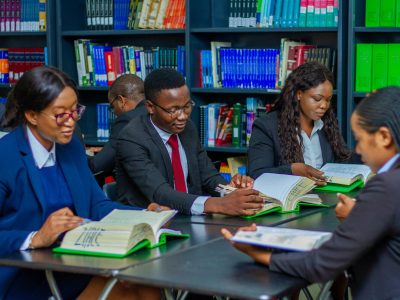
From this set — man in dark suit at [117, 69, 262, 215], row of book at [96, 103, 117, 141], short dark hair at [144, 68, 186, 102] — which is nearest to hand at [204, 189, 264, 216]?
man in dark suit at [117, 69, 262, 215]

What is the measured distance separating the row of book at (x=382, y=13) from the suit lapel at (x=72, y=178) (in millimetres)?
2767

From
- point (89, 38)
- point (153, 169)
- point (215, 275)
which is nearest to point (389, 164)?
point (215, 275)

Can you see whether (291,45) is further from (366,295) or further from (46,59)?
(366,295)

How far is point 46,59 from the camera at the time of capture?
21.4 feet

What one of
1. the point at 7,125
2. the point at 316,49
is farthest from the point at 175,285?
the point at 316,49

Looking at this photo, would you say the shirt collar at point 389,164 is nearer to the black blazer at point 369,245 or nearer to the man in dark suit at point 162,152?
the black blazer at point 369,245

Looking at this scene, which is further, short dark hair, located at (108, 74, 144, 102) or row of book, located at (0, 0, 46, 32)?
row of book, located at (0, 0, 46, 32)

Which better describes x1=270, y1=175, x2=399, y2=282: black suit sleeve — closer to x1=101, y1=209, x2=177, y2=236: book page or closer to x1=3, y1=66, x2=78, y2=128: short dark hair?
x1=101, y1=209, x2=177, y2=236: book page

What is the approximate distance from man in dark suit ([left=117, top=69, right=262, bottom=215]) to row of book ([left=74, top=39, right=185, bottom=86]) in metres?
2.21

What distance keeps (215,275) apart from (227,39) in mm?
3978

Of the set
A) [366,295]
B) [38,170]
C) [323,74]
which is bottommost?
[366,295]

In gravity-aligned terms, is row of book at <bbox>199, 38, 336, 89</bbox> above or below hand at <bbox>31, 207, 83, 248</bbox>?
above

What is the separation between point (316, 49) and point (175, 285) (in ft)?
11.5

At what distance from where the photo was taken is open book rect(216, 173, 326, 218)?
3.30m
